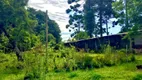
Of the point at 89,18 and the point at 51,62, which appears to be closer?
the point at 51,62

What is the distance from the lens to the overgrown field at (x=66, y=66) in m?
11.6

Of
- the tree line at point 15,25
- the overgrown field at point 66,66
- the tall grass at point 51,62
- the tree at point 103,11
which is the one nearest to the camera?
the overgrown field at point 66,66

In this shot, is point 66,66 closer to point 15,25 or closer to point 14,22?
point 14,22

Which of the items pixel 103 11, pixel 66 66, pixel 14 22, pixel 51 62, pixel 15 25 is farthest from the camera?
pixel 103 11

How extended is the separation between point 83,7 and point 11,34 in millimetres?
27188

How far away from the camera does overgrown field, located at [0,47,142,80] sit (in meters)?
11.6

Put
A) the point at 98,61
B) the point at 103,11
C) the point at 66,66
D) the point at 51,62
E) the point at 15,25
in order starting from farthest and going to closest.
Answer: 1. the point at 103,11
2. the point at 15,25
3. the point at 98,61
4. the point at 66,66
5. the point at 51,62

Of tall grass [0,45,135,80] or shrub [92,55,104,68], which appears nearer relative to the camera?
tall grass [0,45,135,80]

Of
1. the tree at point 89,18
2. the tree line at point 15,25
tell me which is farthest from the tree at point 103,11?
the tree line at point 15,25

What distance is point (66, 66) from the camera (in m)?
15.1

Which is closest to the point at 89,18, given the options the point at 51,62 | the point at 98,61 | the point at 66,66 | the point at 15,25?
the point at 15,25

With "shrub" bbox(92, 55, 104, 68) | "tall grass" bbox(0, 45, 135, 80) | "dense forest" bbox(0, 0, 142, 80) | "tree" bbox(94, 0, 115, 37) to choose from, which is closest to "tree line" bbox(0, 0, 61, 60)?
"dense forest" bbox(0, 0, 142, 80)

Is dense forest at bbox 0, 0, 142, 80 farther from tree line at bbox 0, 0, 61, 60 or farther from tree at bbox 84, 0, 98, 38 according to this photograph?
tree at bbox 84, 0, 98, 38

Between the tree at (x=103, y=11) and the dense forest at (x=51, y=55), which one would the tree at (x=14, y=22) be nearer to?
the dense forest at (x=51, y=55)
